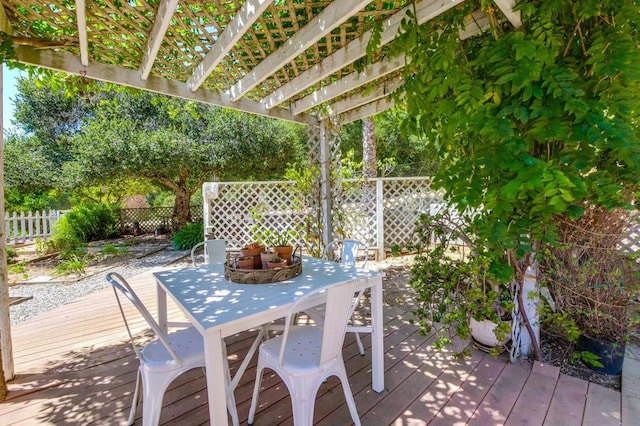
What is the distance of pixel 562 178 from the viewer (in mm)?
1355

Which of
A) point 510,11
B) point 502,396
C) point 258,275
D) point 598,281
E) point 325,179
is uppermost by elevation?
point 510,11

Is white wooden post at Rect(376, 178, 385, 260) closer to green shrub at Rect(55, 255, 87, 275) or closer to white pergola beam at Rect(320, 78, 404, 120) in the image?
white pergola beam at Rect(320, 78, 404, 120)

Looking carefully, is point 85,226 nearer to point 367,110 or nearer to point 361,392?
point 367,110

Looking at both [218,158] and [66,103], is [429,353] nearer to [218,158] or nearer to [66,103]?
[218,158]

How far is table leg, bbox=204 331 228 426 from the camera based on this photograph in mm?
1263

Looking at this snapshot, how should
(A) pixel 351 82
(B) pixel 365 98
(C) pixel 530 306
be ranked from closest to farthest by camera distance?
1. (C) pixel 530 306
2. (A) pixel 351 82
3. (B) pixel 365 98

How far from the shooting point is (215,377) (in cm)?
128

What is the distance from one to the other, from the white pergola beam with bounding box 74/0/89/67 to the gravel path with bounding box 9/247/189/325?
267 cm

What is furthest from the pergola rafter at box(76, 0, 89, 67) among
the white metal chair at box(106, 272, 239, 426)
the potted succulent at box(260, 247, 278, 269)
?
the potted succulent at box(260, 247, 278, 269)

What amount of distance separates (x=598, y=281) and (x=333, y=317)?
1851 millimetres

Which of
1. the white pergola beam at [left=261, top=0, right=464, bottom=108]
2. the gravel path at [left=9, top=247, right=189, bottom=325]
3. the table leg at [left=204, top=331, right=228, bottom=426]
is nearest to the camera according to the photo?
the table leg at [left=204, top=331, right=228, bottom=426]

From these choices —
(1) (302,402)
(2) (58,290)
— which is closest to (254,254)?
(1) (302,402)

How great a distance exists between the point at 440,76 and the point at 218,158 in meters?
6.67

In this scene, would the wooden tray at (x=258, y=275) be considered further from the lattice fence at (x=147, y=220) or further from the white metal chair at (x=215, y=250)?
the lattice fence at (x=147, y=220)
